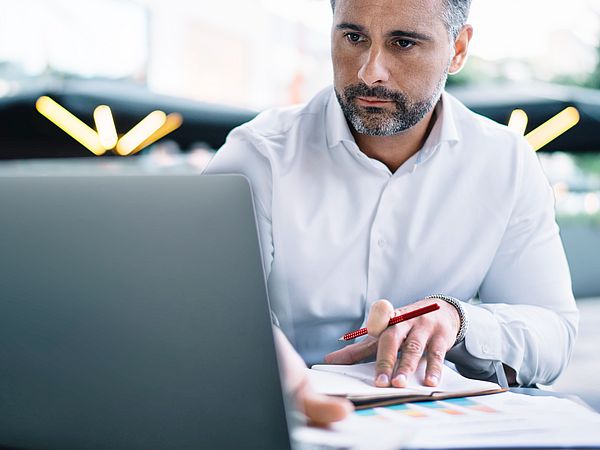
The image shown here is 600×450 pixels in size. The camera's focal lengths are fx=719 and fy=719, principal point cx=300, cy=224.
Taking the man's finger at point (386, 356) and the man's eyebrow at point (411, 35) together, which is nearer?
the man's finger at point (386, 356)

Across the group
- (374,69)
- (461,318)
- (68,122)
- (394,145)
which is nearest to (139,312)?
(461,318)

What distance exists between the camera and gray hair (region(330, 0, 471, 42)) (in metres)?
1.40

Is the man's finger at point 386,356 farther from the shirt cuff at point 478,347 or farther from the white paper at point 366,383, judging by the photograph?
the shirt cuff at point 478,347

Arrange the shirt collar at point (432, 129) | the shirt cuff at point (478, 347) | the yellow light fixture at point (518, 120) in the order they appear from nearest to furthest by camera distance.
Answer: the shirt cuff at point (478, 347)
the shirt collar at point (432, 129)
the yellow light fixture at point (518, 120)

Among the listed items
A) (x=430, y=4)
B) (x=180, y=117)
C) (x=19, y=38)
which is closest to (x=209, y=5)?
(x=19, y=38)

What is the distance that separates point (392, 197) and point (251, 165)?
0.94 ft

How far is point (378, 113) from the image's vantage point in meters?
1.36

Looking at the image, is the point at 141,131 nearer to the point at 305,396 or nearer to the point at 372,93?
the point at 372,93

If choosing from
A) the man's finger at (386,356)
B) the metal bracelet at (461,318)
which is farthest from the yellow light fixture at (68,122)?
the man's finger at (386,356)

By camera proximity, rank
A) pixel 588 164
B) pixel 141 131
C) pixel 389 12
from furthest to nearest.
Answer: pixel 588 164 < pixel 141 131 < pixel 389 12

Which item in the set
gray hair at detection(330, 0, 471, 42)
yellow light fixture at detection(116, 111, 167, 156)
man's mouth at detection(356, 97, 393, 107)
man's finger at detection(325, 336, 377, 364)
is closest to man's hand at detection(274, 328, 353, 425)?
man's finger at detection(325, 336, 377, 364)

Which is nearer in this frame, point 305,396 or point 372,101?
point 305,396

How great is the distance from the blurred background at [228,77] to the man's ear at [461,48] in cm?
5

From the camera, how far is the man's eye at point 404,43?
4.44ft
